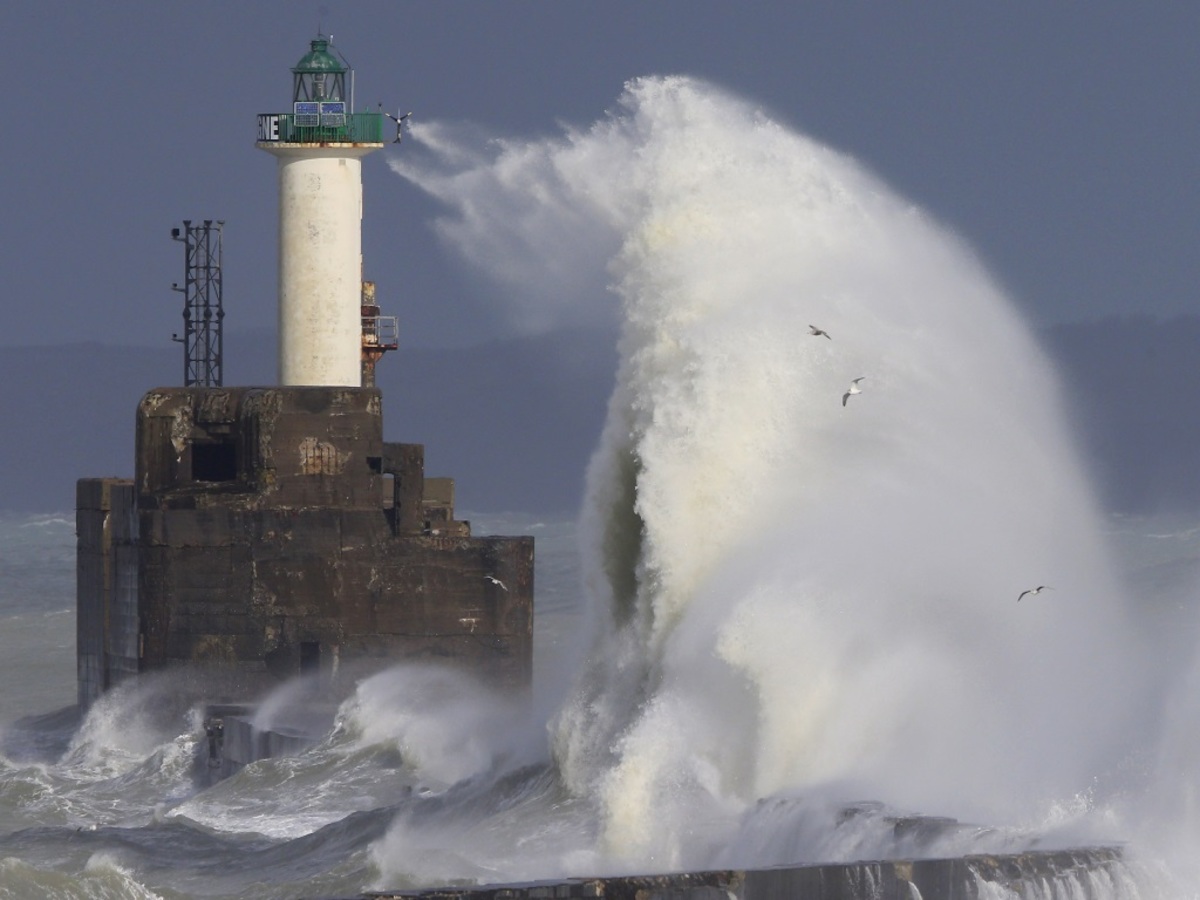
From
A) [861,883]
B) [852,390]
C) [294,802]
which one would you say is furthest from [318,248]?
[861,883]

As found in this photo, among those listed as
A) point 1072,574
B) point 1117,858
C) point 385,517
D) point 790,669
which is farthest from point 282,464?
point 1117,858

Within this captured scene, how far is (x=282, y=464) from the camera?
27.2 m

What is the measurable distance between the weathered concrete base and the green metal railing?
55.8 ft

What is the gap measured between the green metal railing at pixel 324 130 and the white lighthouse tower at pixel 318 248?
1 centimetres

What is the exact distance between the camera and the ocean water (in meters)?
16.3

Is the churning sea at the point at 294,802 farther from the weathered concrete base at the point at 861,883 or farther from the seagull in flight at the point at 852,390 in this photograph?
the weathered concrete base at the point at 861,883

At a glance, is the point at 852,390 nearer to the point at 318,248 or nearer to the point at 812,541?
the point at 812,541

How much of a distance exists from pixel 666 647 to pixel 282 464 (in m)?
8.98

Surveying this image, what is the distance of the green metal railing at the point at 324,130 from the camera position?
2958cm

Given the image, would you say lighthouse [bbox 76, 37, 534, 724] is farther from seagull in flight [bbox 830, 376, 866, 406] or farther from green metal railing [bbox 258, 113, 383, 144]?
seagull in flight [bbox 830, 376, 866, 406]

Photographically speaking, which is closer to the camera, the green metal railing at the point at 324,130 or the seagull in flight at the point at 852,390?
the seagull in flight at the point at 852,390

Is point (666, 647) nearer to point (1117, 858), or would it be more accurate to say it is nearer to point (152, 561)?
point (1117, 858)

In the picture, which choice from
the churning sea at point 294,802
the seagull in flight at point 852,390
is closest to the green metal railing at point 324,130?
the churning sea at point 294,802

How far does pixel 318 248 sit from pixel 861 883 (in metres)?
16.8
